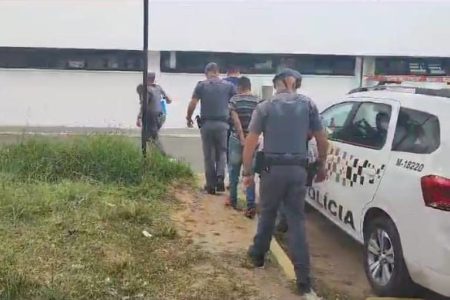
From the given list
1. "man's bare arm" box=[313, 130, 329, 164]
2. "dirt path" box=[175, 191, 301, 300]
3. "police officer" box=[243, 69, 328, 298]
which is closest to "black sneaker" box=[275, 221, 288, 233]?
Result: "dirt path" box=[175, 191, 301, 300]

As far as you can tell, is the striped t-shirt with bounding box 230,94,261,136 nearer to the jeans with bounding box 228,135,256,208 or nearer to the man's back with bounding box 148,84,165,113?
the jeans with bounding box 228,135,256,208

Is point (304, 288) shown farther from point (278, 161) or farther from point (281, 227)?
point (281, 227)

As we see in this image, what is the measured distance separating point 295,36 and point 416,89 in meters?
13.7

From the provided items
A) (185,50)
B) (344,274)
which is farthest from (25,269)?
(185,50)

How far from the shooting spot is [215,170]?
25.6 feet

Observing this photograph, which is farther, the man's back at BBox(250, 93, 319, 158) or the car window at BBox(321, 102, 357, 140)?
the car window at BBox(321, 102, 357, 140)

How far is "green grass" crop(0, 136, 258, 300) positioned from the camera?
14.5 feet

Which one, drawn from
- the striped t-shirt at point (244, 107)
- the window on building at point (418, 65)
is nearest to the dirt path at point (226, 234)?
the striped t-shirt at point (244, 107)

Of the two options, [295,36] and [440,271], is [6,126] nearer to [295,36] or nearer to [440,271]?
[295,36]

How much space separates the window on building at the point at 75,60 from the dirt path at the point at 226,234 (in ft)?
39.7

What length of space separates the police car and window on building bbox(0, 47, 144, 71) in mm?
13716

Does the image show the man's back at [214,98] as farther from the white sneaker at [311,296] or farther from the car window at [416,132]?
the white sneaker at [311,296]

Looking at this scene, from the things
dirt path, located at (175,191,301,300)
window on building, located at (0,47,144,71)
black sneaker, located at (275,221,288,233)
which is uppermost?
window on building, located at (0,47,144,71)

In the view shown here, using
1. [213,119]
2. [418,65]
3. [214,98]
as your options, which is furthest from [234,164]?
[418,65]
